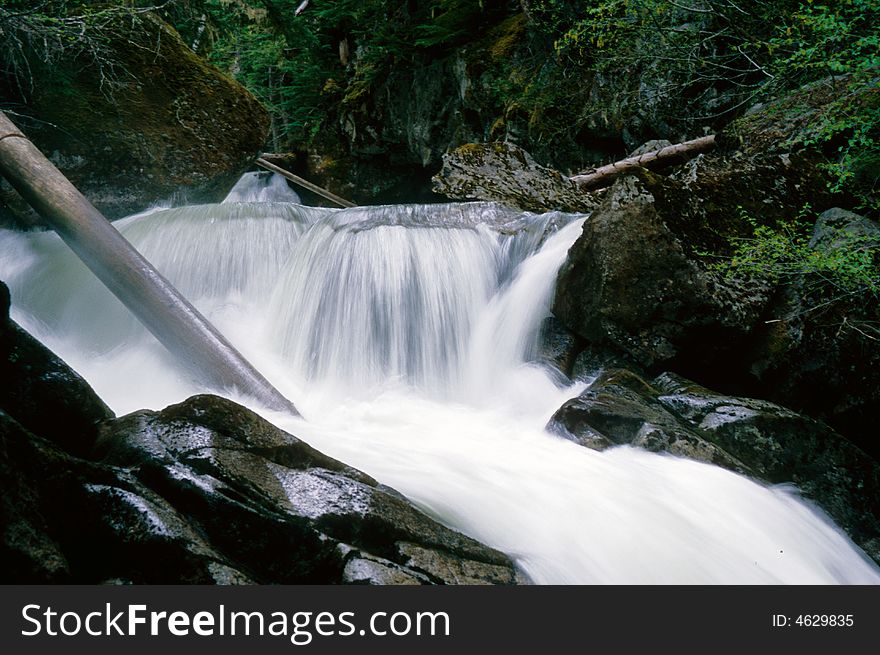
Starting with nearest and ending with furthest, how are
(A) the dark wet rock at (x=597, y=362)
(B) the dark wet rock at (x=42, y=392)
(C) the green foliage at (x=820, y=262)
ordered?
1. (B) the dark wet rock at (x=42, y=392)
2. (C) the green foliage at (x=820, y=262)
3. (A) the dark wet rock at (x=597, y=362)

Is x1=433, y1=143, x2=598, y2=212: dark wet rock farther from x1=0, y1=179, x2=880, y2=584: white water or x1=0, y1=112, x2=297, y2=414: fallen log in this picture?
x1=0, y1=112, x2=297, y2=414: fallen log

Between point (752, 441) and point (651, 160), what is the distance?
552cm

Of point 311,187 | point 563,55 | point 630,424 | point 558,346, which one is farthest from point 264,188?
point 630,424

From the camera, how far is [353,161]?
53.2 ft

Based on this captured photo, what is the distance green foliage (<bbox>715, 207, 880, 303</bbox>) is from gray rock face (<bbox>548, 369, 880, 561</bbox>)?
104 cm

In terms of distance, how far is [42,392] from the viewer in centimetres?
274

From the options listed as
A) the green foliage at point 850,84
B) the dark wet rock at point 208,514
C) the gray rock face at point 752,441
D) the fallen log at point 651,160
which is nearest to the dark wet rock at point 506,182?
the fallen log at point 651,160

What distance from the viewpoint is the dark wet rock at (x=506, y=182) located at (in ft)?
26.6

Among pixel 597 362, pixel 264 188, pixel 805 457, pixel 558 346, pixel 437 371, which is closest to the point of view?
pixel 805 457

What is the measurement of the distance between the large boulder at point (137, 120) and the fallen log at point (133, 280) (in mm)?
1523

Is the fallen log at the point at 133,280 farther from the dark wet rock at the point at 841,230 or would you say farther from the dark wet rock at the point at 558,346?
the dark wet rock at the point at 841,230

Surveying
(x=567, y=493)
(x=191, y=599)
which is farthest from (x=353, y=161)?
(x=191, y=599)

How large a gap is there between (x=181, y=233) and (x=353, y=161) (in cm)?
948

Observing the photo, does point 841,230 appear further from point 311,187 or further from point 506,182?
point 311,187
